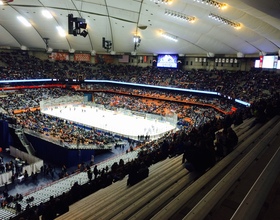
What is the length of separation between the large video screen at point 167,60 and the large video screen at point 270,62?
17.6 m

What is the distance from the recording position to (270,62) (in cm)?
2856

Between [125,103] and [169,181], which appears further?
[125,103]

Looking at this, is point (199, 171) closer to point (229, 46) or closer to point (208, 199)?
point (208, 199)

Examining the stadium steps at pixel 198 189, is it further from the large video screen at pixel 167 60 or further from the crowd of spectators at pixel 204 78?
the large video screen at pixel 167 60

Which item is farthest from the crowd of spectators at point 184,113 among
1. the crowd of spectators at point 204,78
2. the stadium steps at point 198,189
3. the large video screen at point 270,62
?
the large video screen at point 270,62

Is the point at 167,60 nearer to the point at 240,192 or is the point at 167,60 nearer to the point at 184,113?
the point at 184,113

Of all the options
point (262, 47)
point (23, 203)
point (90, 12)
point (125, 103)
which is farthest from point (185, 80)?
point (23, 203)

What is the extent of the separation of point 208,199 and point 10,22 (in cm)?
4303

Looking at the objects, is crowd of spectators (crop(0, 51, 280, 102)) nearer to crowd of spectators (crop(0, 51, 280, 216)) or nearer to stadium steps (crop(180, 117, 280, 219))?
crowd of spectators (crop(0, 51, 280, 216))

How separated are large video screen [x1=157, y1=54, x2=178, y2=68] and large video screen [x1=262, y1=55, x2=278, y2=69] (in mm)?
17634

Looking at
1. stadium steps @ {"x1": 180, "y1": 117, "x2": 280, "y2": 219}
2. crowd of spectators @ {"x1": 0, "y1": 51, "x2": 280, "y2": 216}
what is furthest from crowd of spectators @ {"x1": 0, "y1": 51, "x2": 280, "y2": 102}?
stadium steps @ {"x1": 180, "y1": 117, "x2": 280, "y2": 219}

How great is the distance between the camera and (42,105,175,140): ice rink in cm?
2730

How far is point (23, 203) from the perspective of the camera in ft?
42.4

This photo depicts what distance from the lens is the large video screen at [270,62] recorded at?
2770 centimetres
